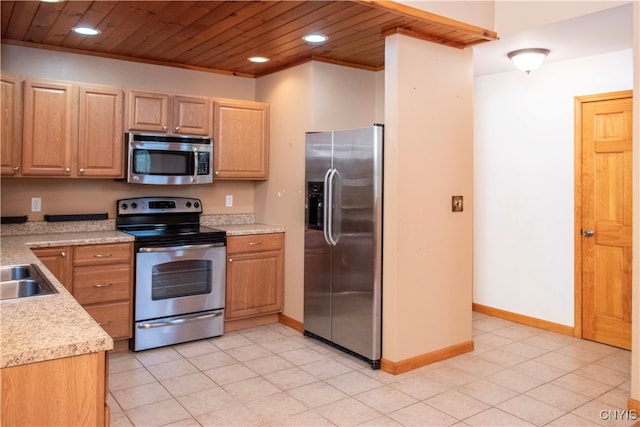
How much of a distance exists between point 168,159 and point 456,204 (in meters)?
2.35

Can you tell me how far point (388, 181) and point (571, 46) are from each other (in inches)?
71.1

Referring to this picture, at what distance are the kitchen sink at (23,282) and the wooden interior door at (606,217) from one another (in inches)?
156

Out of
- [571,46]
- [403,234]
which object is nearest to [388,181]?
[403,234]

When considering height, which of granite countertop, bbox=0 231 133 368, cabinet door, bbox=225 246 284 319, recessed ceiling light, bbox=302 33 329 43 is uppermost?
recessed ceiling light, bbox=302 33 329 43

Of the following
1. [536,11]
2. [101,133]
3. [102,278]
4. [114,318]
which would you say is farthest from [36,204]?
[536,11]

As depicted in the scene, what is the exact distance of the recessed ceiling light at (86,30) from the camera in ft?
11.2

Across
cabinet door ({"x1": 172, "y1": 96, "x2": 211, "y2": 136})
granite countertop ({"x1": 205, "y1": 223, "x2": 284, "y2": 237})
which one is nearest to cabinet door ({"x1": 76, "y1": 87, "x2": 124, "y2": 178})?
cabinet door ({"x1": 172, "y1": 96, "x2": 211, "y2": 136})

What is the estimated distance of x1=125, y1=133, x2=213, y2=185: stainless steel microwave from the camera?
Answer: 396cm

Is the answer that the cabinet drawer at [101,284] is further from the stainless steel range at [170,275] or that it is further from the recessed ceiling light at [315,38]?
the recessed ceiling light at [315,38]

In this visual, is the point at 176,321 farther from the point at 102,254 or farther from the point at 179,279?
the point at 102,254

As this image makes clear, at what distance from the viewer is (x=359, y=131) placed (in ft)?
11.7

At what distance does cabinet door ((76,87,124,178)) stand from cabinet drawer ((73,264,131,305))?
2.51 ft

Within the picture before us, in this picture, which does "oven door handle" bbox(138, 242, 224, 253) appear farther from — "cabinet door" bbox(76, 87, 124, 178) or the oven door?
"cabinet door" bbox(76, 87, 124, 178)

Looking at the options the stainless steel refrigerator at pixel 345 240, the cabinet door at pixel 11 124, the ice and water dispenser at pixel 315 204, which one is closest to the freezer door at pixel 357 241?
the stainless steel refrigerator at pixel 345 240
